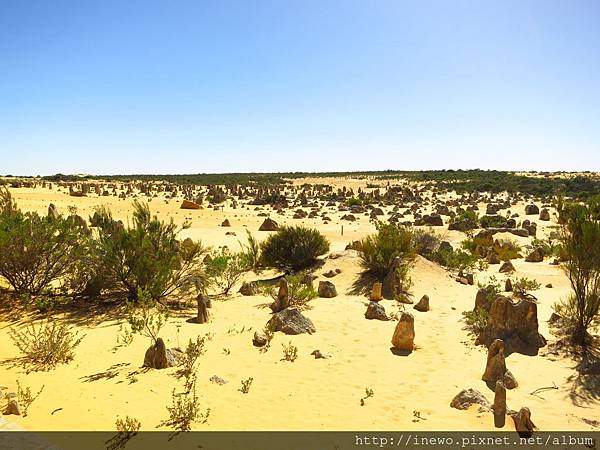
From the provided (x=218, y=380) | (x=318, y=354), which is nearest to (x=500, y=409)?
(x=318, y=354)

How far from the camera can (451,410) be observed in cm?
584

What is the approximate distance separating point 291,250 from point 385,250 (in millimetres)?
3232

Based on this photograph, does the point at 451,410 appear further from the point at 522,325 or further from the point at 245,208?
the point at 245,208

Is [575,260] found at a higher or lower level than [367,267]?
higher

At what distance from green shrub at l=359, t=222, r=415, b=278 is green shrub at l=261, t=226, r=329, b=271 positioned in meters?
1.79

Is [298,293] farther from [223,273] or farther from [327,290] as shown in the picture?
[223,273]

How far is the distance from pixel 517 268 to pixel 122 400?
1306 cm

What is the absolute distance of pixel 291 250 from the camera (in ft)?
48.1

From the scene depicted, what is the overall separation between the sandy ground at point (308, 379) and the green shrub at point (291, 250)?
4085 mm

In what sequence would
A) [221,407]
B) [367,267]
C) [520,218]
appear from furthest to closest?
1. [520,218]
2. [367,267]
3. [221,407]

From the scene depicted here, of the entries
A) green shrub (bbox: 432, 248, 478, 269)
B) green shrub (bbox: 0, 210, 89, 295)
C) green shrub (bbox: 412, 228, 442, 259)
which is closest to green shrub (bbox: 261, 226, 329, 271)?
green shrub (bbox: 412, 228, 442, 259)

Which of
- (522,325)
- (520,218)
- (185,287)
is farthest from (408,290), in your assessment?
(520,218)

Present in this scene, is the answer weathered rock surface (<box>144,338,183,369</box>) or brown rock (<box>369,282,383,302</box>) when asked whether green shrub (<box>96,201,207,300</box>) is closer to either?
weathered rock surface (<box>144,338,183,369</box>)

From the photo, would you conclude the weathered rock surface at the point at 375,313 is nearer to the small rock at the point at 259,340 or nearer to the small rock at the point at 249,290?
the small rock at the point at 259,340
